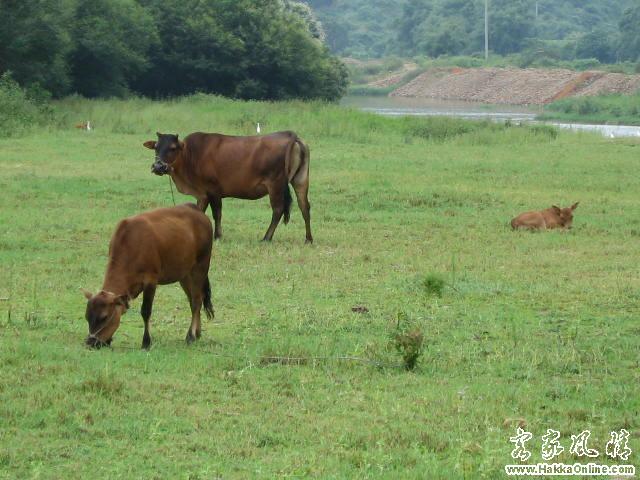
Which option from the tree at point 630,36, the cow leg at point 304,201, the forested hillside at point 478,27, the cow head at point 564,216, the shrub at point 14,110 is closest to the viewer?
the cow leg at point 304,201

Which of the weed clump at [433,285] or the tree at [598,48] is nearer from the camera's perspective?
the weed clump at [433,285]

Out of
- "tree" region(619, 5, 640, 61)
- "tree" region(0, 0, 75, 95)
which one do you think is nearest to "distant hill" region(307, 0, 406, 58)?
"tree" region(619, 5, 640, 61)

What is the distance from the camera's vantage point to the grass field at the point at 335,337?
249 inches

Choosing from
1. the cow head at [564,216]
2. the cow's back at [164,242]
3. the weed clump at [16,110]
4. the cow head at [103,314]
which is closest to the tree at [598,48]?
the weed clump at [16,110]

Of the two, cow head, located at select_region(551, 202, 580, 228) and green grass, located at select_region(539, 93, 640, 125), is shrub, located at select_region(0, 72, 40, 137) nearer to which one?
cow head, located at select_region(551, 202, 580, 228)

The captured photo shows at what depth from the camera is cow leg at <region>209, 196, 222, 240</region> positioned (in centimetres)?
1454

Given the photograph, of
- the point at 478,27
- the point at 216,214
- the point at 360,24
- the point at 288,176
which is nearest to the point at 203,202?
the point at 216,214

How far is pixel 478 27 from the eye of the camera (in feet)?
373

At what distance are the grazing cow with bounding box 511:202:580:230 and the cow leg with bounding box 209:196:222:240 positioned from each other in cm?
381

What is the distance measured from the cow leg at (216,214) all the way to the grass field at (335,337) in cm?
30

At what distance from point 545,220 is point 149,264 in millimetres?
8001

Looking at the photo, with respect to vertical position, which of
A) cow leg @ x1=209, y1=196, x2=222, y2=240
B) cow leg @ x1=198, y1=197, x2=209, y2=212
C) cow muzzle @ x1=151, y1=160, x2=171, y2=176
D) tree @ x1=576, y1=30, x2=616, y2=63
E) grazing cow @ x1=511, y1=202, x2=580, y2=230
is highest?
cow muzzle @ x1=151, y1=160, x2=171, y2=176

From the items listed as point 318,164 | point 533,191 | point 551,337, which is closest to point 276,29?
point 318,164

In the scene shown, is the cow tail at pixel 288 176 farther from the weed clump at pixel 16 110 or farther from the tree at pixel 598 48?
the tree at pixel 598 48
